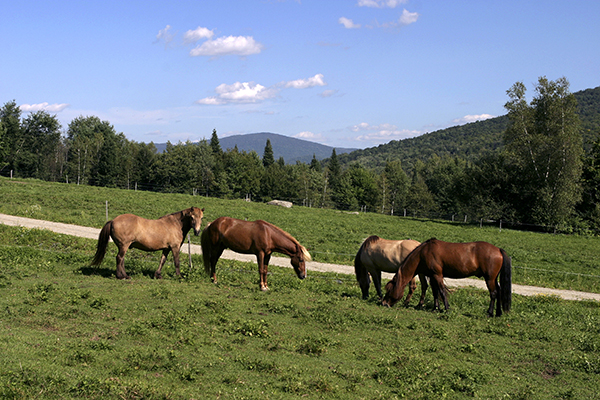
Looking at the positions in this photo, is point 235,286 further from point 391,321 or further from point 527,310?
point 527,310

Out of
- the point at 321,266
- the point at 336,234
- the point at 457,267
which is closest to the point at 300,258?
the point at 457,267

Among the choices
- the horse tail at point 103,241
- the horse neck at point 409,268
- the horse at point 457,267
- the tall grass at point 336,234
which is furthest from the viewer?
the tall grass at point 336,234

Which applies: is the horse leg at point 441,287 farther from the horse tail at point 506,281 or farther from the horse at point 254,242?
the horse at point 254,242

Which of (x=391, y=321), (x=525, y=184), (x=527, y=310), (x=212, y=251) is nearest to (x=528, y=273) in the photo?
(x=527, y=310)

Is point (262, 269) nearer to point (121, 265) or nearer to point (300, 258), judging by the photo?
point (300, 258)

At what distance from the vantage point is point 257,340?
8.70 meters

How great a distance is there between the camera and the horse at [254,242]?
13406 millimetres

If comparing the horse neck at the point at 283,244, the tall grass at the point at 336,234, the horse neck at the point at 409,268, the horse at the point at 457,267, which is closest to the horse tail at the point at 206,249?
the horse neck at the point at 283,244

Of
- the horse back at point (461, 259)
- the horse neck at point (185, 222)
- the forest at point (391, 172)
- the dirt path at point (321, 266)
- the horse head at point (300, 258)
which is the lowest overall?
the dirt path at point (321, 266)

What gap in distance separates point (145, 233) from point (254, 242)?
3.21 metres

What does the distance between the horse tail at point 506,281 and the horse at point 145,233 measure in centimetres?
844

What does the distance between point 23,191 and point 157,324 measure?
119 feet

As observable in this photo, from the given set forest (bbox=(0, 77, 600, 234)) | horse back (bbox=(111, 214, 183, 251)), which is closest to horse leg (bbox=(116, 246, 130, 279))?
horse back (bbox=(111, 214, 183, 251))

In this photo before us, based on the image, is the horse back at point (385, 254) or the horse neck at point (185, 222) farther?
the horse neck at point (185, 222)
